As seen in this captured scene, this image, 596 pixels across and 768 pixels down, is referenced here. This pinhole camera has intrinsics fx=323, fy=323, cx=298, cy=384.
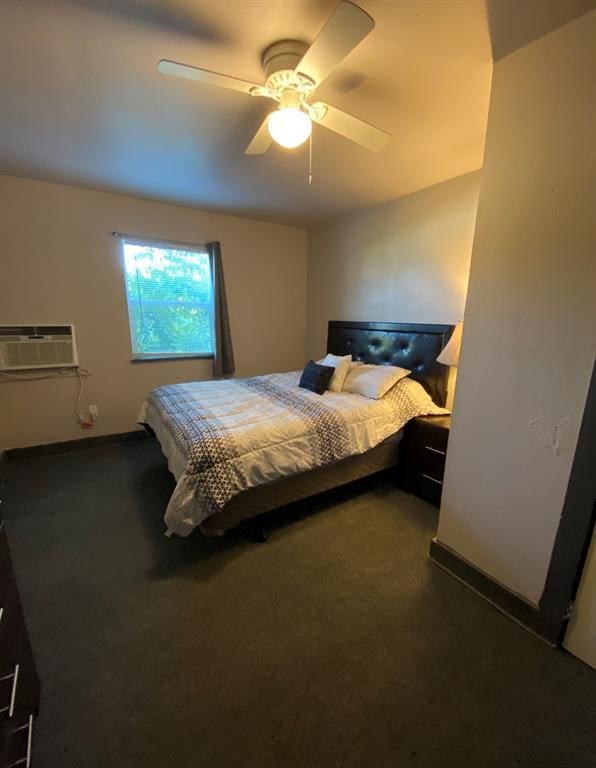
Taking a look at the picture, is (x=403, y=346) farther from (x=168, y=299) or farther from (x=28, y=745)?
(x=28, y=745)

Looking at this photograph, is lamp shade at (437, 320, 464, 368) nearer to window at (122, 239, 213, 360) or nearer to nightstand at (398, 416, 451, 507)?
nightstand at (398, 416, 451, 507)

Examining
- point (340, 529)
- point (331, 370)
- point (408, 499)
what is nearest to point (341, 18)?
point (331, 370)

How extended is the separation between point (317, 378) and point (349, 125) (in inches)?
66.8

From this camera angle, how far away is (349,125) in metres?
1.50

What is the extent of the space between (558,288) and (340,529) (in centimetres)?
170

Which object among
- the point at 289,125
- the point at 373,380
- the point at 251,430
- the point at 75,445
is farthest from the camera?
the point at 75,445

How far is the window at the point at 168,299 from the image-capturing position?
10.6 feet

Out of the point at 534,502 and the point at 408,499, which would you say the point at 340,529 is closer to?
the point at 408,499

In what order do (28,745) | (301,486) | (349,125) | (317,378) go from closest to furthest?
(28,745), (349,125), (301,486), (317,378)

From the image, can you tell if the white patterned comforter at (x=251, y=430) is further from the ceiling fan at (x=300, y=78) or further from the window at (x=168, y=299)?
the ceiling fan at (x=300, y=78)

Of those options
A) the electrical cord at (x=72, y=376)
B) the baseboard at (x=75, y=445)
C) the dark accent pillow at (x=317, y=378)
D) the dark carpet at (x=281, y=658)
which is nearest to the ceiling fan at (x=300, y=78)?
the dark accent pillow at (x=317, y=378)

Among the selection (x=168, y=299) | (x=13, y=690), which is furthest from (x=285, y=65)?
(x=168, y=299)

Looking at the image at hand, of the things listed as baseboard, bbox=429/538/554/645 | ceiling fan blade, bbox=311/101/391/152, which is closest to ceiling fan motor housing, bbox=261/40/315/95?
ceiling fan blade, bbox=311/101/391/152

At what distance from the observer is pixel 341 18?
3.17 feet
